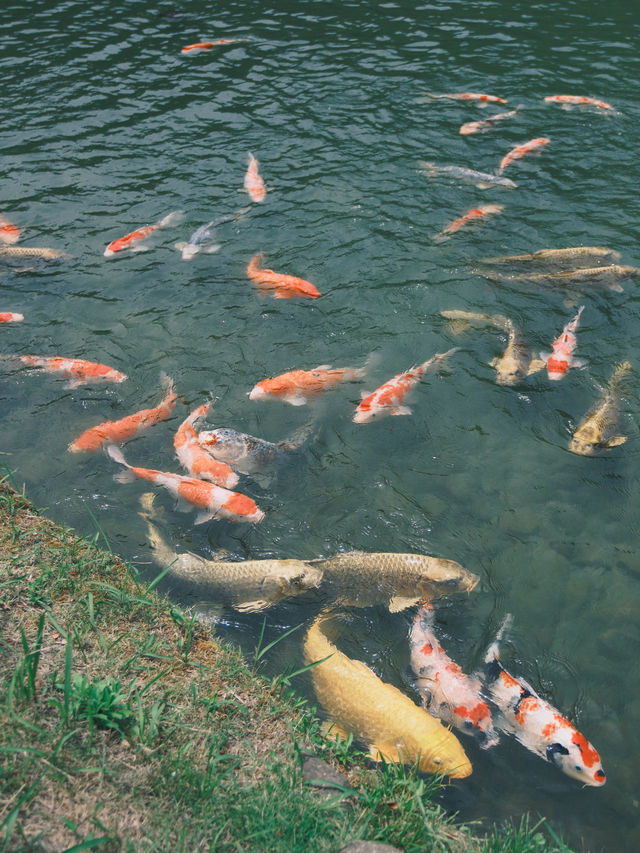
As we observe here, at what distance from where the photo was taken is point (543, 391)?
7.32 meters

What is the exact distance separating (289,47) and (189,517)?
45.7 feet

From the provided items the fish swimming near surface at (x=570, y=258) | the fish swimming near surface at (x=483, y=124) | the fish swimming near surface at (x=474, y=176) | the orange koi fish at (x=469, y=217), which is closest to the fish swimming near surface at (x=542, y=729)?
the fish swimming near surface at (x=570, y=258)

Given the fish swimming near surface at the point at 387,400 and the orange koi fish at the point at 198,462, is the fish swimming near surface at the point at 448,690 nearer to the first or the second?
the orange koi fish at the point at 198,462

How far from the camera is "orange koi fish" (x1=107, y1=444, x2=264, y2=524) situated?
5.86 meters

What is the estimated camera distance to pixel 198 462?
629 centimetres

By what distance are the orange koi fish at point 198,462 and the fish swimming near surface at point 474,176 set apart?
22.7 feet

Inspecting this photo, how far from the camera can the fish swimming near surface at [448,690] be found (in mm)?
4484

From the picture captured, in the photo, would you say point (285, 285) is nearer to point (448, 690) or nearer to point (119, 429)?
point (119, 429)

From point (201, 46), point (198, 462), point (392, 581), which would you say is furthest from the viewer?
point (201, 46)

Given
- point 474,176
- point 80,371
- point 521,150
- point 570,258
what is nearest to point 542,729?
point 80,371

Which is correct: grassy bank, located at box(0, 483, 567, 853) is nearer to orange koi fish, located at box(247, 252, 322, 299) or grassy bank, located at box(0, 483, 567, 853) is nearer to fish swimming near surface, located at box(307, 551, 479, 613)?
fish swimming near surface, located at box(307, 551, 479, 613)

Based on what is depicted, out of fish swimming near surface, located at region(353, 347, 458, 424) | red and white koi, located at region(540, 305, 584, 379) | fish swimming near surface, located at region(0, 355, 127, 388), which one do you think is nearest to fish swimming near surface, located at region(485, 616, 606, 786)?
fish swimming near surface, located at region(353, 347, 458, 424)

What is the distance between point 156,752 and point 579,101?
1369 cm

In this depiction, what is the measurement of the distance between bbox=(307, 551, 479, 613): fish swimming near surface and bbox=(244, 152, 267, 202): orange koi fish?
286 inches
